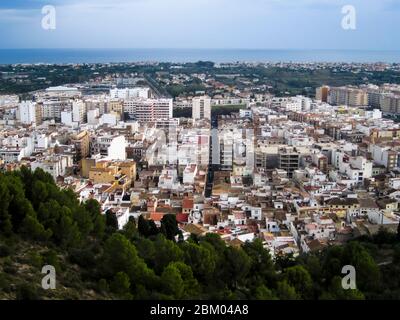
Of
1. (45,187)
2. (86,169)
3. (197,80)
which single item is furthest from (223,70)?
(45,187)

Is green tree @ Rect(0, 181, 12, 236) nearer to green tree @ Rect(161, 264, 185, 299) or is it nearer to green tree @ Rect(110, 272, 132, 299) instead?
green tree @ Rect(110, 272, 132, 299)

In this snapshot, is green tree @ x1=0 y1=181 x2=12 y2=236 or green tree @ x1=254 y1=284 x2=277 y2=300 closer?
green tree @ x1=254 y1=284 x2=277 y2=300

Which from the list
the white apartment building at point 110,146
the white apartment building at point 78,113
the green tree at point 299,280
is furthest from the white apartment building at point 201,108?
the green tree at point 299,280

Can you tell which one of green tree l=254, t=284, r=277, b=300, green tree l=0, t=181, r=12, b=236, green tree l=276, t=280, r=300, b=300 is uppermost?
green tree l=0, t=181, r=12, b=236

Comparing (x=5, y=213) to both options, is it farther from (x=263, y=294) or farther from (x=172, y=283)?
(x=263, y=294)

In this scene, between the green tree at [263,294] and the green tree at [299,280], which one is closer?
the green tree at [263,294]

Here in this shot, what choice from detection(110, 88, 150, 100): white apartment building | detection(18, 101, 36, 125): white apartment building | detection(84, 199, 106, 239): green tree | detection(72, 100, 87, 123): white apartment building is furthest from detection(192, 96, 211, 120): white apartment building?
detection(84, 199, 106, 239): green tree

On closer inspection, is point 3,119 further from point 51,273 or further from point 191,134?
point 51,273

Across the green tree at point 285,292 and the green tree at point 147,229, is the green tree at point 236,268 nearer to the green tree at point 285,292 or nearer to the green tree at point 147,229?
the green tree at point 285,292
